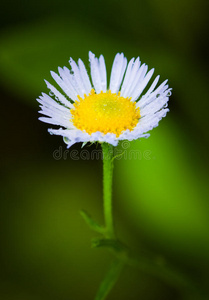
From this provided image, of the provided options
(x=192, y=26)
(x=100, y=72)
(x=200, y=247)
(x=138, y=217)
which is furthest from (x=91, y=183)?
(x=192, y=26)

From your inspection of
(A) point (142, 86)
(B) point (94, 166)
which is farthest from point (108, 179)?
(B) point (94, 166)

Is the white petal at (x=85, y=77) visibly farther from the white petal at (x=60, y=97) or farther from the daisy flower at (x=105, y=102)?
the white petal at (x=60, y=97)

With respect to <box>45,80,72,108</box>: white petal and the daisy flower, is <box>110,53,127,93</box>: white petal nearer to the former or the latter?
the daisy flower

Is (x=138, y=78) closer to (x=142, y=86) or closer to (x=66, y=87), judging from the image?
(x=142, y=86)

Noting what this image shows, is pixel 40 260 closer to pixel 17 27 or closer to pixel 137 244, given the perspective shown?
pixel 137 244

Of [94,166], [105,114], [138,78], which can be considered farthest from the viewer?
[94,166]

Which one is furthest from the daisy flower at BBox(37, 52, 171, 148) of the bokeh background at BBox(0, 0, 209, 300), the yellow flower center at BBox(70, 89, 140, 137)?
the bokeh background at BBox(0, 0, 209, 300)
